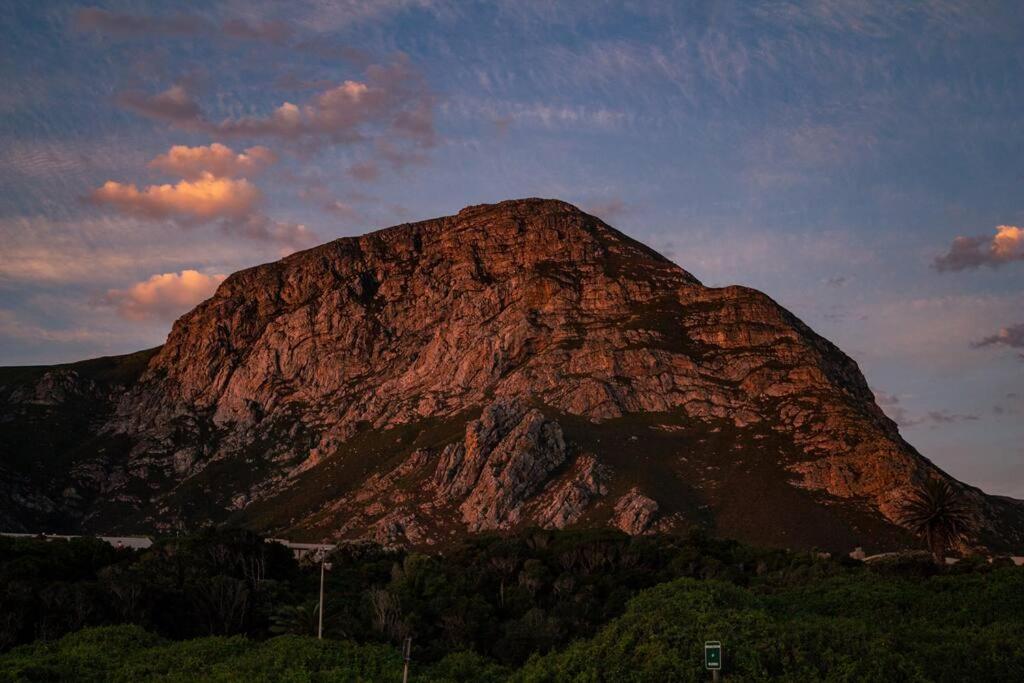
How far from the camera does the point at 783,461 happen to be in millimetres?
165375

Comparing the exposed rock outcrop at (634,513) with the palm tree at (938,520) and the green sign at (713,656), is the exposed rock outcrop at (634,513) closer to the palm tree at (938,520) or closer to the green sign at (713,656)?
the palm tree at (938,520)

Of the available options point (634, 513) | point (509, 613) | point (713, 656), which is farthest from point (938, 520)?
point (713, 656)

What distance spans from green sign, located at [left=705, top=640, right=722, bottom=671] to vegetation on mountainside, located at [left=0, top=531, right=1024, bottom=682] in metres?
2.50

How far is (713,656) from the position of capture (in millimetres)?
39844

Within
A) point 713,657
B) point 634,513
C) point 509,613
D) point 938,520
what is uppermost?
point 938,520

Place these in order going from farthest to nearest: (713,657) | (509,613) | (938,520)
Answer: (938,520), (509,613), (713,657)

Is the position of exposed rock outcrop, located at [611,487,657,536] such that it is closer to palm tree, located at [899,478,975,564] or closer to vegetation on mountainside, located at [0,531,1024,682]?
vegetation on mountainside, located at [0,531,1024,682]

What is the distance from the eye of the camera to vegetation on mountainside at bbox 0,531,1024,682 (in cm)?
4484

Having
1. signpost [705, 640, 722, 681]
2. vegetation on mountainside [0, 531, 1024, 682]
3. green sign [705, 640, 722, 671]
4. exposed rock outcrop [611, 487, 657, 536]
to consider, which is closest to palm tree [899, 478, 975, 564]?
vegetation on mountainside [0, 531, 1024, 682]

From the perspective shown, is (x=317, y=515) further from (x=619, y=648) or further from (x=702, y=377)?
(x=619, y=648)

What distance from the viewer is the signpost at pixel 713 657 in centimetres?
3941

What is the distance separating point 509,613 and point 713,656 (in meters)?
34.0

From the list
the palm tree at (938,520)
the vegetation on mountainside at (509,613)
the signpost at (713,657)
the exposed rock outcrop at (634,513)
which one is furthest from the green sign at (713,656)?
the exposed rock outcrop at (634,513)

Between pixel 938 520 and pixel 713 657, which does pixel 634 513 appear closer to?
pixel 938 520
